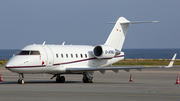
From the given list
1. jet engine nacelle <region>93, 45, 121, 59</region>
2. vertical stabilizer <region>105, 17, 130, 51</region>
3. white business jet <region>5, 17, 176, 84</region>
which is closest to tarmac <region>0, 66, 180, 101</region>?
white business jet <region>5, 17, 176, 84</region>

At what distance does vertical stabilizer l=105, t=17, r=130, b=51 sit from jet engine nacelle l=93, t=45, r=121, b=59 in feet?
4.02

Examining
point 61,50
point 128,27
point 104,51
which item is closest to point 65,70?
point 61,50

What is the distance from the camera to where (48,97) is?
573 inches

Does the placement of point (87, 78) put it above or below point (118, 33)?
below

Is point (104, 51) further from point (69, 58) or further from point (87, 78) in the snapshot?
point (69, 58)

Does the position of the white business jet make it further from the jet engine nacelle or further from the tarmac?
the tarmac

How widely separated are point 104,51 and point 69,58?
3164mm

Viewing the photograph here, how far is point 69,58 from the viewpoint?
2561 cm

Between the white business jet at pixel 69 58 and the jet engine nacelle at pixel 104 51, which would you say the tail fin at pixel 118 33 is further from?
the jet engine nacelle at pixel 104 51

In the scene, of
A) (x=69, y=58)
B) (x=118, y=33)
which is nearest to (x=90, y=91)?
(x=69, y=58)

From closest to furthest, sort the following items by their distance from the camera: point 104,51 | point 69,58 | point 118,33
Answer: point 69,58
point 104,51
point 118,33

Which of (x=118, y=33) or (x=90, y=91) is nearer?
(x=90, y=91)

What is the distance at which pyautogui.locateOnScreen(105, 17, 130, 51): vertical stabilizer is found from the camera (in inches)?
1144

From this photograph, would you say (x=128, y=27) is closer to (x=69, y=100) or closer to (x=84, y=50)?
(x=84, y=50)
